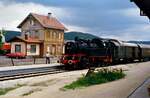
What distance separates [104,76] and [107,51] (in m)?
A: 19.1

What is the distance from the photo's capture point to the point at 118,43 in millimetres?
49156

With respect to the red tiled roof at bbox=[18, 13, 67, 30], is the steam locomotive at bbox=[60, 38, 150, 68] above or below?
below

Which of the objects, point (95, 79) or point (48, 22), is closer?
point (95, 79)

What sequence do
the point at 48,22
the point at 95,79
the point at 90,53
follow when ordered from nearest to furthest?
the point at 95,79, the point at 90,53, the point at 48,22

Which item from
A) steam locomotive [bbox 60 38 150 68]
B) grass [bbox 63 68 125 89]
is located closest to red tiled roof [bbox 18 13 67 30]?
steam locomotive [bbox 60 38 150 68]

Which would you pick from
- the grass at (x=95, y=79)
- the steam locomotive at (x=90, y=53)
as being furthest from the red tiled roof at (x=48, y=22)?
the grass at (x=95, y=79)

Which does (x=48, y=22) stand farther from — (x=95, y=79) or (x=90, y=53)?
(x=95, y=79)

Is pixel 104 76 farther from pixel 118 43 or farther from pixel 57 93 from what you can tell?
pixel 118 43

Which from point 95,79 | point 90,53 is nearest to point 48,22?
point 90,53

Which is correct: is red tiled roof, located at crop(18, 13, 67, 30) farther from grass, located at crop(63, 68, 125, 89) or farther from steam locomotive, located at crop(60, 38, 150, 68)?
grass, located at crop(63, 68, 125, 89)

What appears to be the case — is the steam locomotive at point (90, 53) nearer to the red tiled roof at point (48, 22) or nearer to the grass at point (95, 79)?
the grass at point (95, 79)

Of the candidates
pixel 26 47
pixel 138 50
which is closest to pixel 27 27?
pixel 26 47

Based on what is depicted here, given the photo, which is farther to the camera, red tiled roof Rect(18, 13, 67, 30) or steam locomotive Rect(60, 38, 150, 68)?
red tiled roof Rect(18, 13, 67, 30)

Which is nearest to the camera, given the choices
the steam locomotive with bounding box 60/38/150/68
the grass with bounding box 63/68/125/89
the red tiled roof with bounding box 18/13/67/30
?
the grass with bounding box 63/68/125/89
